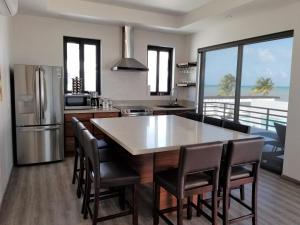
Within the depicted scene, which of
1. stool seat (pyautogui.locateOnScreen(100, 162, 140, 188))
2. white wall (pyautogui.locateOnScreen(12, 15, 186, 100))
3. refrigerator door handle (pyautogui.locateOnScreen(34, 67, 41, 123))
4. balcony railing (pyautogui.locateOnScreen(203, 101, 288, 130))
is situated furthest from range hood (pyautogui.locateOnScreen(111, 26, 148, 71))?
stool seat (pyautogui.locateOnScreen(100, 162, 140, 188))

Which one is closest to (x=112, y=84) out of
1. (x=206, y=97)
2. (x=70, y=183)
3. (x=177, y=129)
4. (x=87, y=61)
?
(x=87, y=61)

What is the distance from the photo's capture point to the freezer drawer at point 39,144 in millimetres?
4078

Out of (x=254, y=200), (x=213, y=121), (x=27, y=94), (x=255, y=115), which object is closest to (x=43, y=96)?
(x=27, y=94)

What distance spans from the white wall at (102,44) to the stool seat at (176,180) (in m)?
3.57

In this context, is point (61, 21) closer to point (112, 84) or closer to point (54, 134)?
point (112, 84)

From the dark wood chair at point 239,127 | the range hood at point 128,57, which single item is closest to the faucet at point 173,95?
the range hood at point 128,57

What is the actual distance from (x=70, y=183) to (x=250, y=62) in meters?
3.70

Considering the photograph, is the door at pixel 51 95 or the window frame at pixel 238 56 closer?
the window frame at pixel 238 56

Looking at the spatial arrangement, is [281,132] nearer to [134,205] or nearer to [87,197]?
[134,205]

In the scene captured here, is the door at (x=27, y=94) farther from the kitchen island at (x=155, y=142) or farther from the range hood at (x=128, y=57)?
the kitchen island at (x=155, y=142)

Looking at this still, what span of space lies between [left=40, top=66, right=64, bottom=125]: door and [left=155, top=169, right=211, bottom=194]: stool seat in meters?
2.73

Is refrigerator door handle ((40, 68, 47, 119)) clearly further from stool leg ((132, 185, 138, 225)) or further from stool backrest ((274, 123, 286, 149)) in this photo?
stool backrest ((274, 123, 286, 149))

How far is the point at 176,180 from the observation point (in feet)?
6.77

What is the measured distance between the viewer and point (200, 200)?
2.57 metres
